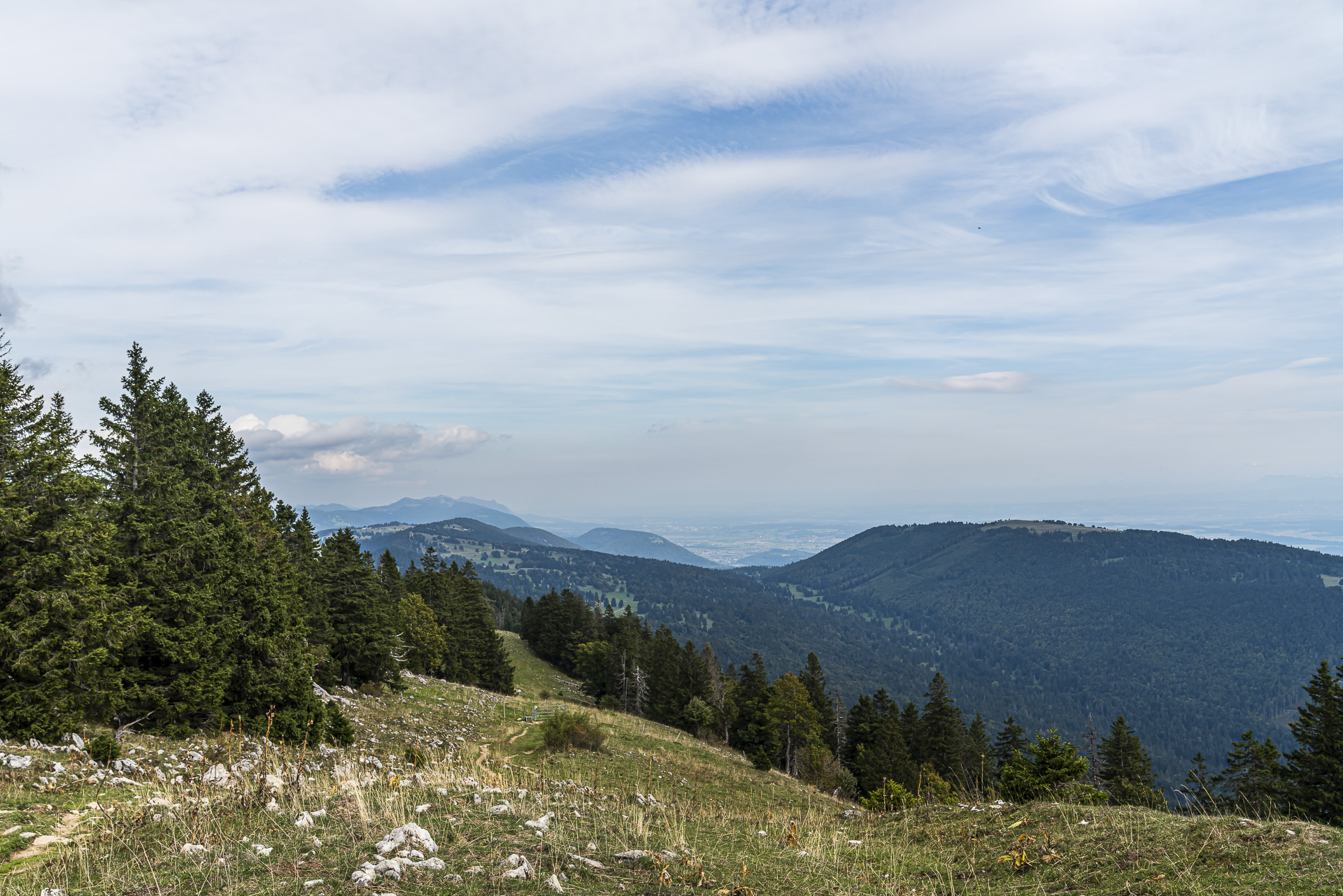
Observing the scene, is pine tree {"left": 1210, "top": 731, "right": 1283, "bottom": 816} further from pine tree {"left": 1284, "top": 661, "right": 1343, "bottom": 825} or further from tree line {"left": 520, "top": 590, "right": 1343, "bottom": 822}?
pine tree {"left": 1284, "top": 661, "right": 1343, "bottom": 825}

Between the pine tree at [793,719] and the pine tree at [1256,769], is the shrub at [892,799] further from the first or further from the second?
the pine tree at [1256,769]

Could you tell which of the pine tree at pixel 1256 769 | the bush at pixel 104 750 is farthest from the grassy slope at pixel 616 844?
the pine tree at pixel 1256 769

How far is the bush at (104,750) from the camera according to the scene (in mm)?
12953

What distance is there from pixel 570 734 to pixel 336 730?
12.4 m

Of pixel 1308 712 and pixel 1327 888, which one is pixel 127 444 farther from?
pixel 1308 712

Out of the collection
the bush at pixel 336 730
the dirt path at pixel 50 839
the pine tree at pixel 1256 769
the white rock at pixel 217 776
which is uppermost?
the dirt path at pixel 50 839

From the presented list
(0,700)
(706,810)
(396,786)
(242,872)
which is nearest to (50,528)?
(0,700)

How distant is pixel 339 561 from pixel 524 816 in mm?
41603

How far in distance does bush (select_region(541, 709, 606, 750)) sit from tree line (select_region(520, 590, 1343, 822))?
16362 mm

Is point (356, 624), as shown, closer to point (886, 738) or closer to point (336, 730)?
point (336, 730)

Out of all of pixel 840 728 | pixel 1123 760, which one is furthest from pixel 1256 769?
pixel 840 728

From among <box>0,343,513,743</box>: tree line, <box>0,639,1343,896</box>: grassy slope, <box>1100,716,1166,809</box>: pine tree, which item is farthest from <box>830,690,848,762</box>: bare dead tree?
<box>0,639,1343,896</box>: grassy slope

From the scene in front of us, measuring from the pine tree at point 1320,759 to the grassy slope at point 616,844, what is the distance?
39342 millimetres

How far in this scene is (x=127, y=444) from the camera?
27.3 meters
